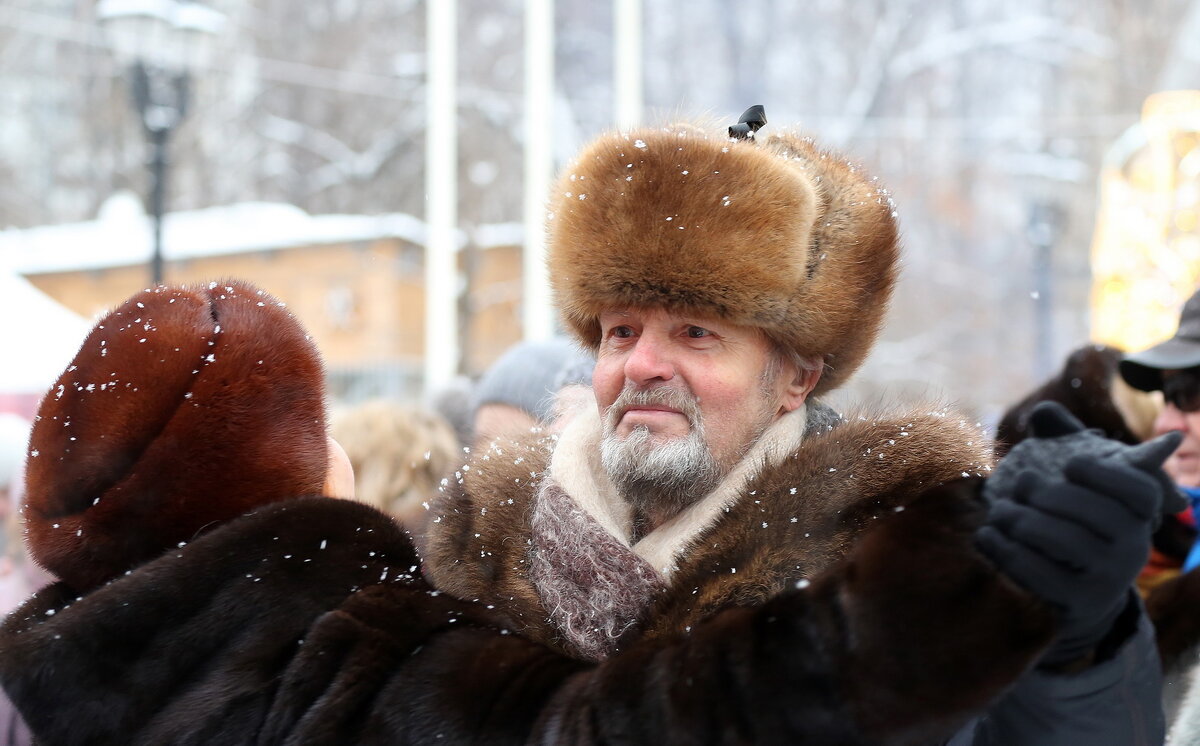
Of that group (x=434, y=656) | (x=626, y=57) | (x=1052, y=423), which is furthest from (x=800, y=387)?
(x=626, y=57)

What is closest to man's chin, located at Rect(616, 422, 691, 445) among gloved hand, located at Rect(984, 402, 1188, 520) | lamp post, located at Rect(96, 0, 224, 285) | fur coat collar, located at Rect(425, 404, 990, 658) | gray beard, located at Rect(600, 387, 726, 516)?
gray beard, located at Rect(600, 387, 726, 516)

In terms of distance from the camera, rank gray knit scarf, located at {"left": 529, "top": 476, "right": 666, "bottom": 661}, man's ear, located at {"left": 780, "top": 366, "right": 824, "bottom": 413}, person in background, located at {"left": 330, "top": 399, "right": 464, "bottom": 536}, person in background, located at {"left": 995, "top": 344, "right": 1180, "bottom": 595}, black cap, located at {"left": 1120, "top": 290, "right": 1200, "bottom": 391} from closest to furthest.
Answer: gray knit scarf, located at {"left": 529, "top": 476, "right": 666, "bottom": 661} < man's ear, located at {"left": 780, "top": 366, "right": 824, "bottom": 413} < black cap, located at {"left": 1120, "top": 290, "right": 1200, "bottom": 391} < person in background, located at {"left": 995, "top": 344, "right": 1180, "bottom": 595} < person in background, located at {"left": 330, "top": 399, "right": 464, "bottom": 536}

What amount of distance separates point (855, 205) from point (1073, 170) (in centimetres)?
1544

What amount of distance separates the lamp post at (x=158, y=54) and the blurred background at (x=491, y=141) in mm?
5641

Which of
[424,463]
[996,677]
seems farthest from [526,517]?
[424,463]

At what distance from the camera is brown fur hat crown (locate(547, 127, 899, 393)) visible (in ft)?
6.06

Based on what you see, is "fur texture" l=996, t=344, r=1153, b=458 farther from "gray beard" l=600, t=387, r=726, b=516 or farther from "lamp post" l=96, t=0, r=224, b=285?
"lamp post" l=96, t=0, r=224, b=285

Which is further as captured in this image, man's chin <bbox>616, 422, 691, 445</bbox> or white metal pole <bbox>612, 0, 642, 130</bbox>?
white metal pole <bbox>612, 0, 642, 130</bbox>

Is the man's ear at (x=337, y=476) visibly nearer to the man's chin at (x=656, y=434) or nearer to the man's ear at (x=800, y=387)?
the man's chin at (x=656, y=434)

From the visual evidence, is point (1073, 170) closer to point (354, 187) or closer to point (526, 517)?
point (354, 187)

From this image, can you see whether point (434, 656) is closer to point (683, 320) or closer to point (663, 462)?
point (663, 462)

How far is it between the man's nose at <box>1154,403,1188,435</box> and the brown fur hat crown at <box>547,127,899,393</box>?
1287mm

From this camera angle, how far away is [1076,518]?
1.26 m

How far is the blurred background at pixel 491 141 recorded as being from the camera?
13.3 m
